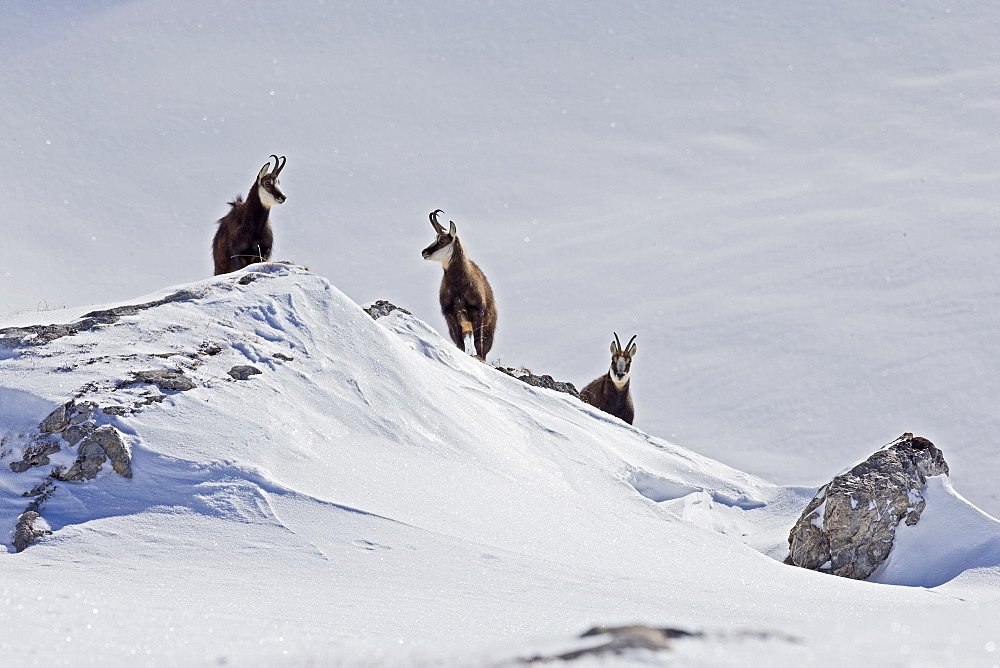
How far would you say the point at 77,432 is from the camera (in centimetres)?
715

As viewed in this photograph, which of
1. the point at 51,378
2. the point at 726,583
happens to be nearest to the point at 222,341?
the point at 51,378

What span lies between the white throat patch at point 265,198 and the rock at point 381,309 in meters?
2.07

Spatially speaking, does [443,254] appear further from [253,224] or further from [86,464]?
[86,464]

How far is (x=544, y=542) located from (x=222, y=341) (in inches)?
144

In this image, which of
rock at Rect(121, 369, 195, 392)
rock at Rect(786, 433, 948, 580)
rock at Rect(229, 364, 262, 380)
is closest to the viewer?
rock at Rect(121, 369, 195, 392)

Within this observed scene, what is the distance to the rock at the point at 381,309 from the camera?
1386 cm

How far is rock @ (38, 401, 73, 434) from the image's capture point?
722 cm

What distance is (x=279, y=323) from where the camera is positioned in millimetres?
9586

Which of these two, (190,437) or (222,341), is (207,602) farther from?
(222,341)

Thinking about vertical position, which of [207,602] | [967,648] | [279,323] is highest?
[279,323]

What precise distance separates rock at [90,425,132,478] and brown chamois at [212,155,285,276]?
7.25 m

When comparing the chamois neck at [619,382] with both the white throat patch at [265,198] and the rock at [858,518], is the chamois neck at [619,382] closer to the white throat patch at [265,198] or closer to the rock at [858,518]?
the white throat patch at [265,198]

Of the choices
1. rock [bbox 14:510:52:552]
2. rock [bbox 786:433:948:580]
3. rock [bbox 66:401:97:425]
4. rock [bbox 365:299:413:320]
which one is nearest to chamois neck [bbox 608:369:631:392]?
rock [bbox 365:299:413:320]

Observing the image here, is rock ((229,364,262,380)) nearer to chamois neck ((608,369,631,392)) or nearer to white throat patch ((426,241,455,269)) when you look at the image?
white throat patch ((426,241,455,269))
